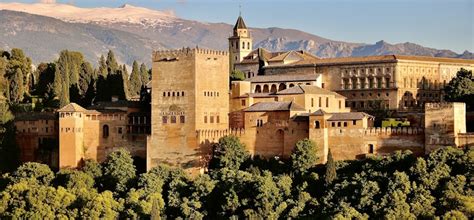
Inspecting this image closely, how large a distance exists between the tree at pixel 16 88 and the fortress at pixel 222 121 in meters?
8.12

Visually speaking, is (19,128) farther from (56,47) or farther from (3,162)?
(56,47)

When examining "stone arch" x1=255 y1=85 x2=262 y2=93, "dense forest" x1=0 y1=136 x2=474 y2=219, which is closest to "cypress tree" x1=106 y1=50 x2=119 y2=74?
"stone arch" x1=255 y1=85 x2=262 y2=93

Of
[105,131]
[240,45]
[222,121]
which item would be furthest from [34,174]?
[240,45]

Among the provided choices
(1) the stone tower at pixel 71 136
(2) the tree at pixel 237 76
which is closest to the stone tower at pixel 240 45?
(2) the tree at pixel 237 76

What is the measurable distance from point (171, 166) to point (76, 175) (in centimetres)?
485

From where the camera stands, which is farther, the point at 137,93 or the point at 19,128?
the point at 137,93

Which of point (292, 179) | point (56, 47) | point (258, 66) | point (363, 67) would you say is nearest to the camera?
point (292, 179)

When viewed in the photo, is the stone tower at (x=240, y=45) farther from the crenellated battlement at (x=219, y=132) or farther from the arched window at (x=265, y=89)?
the crenellated battlement at (x=219, y=132)

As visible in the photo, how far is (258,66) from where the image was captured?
67.8 metres

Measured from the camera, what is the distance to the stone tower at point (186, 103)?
50.2m

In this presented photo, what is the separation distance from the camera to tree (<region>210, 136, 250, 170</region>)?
4909 centimetres

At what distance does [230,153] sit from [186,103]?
365 centimetres

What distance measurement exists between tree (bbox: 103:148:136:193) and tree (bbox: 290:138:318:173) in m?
8.57

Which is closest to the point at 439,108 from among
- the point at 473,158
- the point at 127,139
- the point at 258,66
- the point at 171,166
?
the point at 473,158
